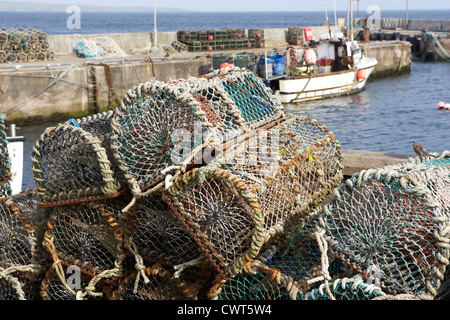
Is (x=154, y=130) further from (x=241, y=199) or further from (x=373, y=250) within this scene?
(x=373, y=250)

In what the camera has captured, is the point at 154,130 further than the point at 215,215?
Yes

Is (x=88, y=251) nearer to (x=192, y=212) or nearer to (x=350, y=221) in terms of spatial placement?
(x=192, y=212)

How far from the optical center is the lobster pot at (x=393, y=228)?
8.44ft

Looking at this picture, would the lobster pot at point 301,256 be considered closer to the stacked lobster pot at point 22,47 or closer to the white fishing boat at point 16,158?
the white fishing boat at point 16,158

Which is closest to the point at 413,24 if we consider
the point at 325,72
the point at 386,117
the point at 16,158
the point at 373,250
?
the point at 325,72

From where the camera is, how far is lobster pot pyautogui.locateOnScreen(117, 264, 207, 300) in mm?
3057

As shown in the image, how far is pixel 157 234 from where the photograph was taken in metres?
3.25

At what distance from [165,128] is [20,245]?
4.61 feet

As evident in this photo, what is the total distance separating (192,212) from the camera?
2.88 meters

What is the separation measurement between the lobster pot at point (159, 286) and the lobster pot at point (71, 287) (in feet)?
→ 0.47

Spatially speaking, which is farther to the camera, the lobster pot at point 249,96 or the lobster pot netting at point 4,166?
the lobster pot netting at point 4,166

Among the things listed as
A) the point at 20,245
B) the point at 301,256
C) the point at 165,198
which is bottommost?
the point at 20,245

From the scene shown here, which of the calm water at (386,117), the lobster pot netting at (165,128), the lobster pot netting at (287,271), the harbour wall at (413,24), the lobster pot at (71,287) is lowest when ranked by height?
the calm water at (386,117)

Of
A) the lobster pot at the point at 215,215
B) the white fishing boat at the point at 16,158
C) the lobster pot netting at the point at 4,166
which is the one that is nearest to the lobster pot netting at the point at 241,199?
the lobster pot at the point at 215,215
